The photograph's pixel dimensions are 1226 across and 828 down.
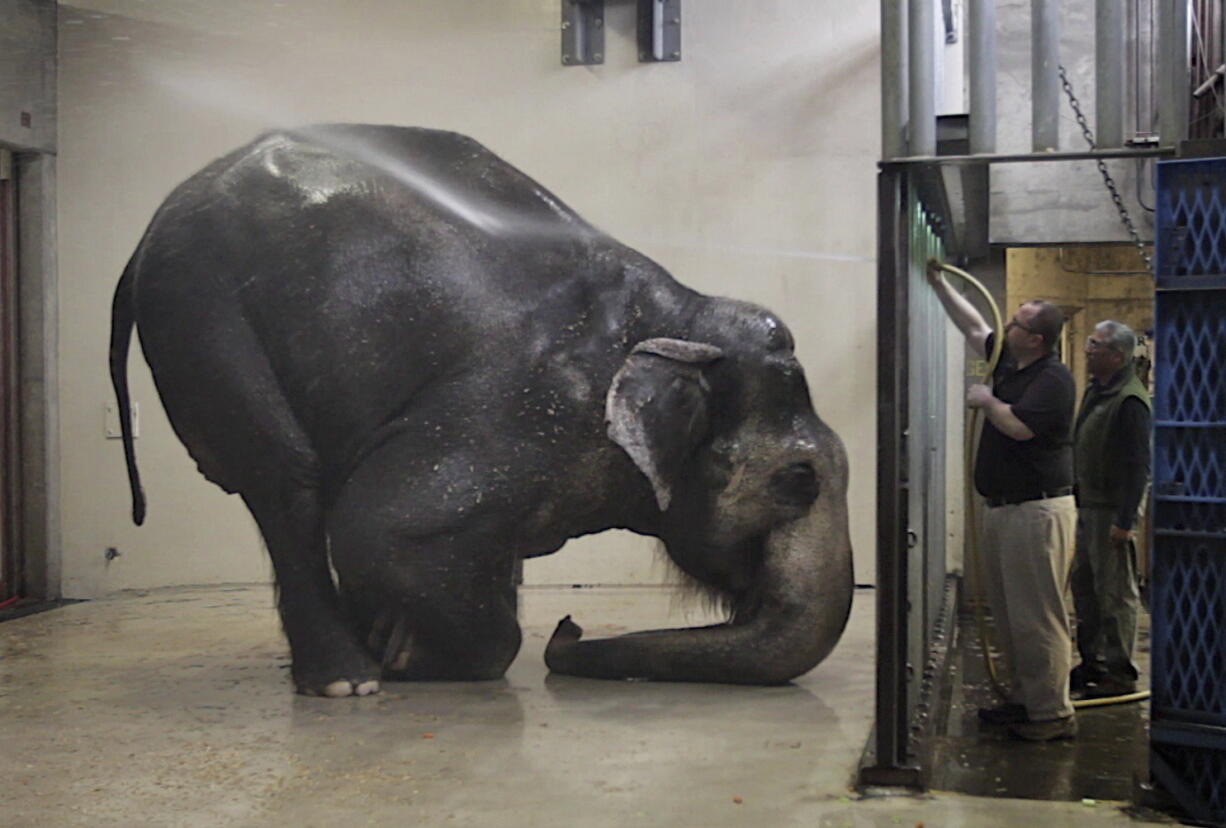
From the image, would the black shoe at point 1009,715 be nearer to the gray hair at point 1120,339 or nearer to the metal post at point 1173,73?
the gray hair at point 1120,339

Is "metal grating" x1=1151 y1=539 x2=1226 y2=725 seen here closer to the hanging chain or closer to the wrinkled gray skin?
the hanging chain

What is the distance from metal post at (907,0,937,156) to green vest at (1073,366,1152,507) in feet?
5.57

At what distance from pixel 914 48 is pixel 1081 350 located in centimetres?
546

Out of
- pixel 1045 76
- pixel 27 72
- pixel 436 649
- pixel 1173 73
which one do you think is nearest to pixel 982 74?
pixel 1045 76

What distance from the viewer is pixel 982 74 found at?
146 inches

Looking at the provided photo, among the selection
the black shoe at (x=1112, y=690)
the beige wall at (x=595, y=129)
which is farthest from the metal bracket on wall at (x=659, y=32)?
the black shoe at (x=1112, y=690)

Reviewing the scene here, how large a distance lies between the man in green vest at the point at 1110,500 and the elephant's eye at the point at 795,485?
95 centimetres

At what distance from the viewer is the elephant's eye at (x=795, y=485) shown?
4773mm

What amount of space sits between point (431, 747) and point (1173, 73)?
8.02ft

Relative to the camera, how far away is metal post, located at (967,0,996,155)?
3.60m

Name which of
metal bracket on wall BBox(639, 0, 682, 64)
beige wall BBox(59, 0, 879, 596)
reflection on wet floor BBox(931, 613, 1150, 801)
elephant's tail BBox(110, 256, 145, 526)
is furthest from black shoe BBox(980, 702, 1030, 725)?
elephant's tail BBox(110, 256, 145, 526)

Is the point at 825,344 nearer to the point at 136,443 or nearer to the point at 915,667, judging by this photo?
the point at 915,667

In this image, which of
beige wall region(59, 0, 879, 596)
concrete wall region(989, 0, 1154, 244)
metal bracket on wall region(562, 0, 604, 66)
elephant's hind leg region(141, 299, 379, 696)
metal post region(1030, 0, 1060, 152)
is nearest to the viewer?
metal post region(1030, 0, 1060, 152)

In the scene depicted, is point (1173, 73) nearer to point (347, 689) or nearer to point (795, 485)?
point (795, 485)
